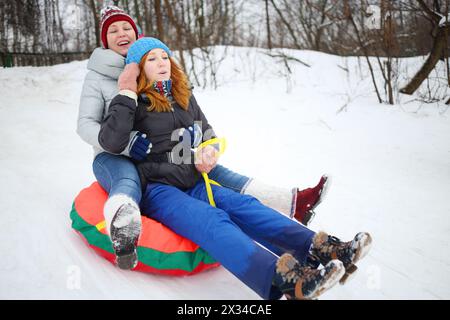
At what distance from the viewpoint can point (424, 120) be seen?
13.6 ft

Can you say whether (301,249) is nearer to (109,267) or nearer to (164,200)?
(164,200)

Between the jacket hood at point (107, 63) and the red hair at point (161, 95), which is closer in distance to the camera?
the red hair at point (161, 95)

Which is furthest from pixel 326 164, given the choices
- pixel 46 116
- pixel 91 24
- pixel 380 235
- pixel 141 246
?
pixel 91 24

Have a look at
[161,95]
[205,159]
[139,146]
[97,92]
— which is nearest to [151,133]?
[139,146]

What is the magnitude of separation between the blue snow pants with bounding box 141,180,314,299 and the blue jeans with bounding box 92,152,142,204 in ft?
0.37

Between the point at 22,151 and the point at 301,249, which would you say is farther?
the point at 22,151

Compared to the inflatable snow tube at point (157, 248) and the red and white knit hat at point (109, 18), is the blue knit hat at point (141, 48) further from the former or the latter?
the inflatable snow tube at point (157, 248)

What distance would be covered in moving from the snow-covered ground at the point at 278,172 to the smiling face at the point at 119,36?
1.05 meters

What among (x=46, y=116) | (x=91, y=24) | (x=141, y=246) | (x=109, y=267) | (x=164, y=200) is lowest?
(x=109, y=267)

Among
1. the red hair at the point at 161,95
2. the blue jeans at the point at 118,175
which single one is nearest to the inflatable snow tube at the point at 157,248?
the blue jeans at the point at 118,175

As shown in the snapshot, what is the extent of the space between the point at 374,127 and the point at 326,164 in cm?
136

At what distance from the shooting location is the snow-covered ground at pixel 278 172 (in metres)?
1.46

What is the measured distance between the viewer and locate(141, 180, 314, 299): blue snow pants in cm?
123

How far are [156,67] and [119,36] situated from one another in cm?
52
